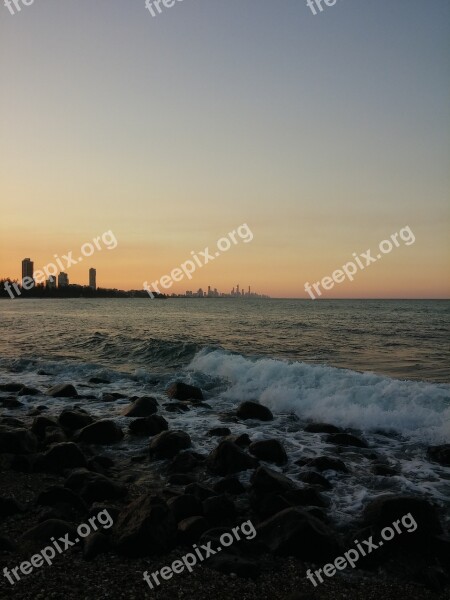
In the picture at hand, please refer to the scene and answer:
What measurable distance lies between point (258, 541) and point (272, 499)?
1.03 meters

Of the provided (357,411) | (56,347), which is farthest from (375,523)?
(56,347)

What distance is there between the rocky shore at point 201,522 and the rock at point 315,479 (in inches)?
1.0

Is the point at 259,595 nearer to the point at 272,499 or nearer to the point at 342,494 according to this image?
the point at 272,499

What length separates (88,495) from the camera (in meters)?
7.34

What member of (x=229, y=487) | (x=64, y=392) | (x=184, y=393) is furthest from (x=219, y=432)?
(x=64, y=392)

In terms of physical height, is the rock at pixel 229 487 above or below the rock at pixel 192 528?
→ below

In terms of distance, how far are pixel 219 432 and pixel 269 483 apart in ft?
12.2

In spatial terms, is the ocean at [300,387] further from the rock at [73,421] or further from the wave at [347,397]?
the rock at [73,421]

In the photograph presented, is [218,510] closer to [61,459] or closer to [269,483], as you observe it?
[269,483]

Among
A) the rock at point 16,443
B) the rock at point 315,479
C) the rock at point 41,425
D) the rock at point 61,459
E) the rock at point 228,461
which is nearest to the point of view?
the rock at point 315,479

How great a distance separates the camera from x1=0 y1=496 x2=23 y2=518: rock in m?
6.75

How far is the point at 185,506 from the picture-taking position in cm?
675

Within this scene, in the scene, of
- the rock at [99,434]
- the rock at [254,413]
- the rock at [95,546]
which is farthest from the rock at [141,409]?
the rock at [95,546]

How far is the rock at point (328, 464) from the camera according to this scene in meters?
8.93
